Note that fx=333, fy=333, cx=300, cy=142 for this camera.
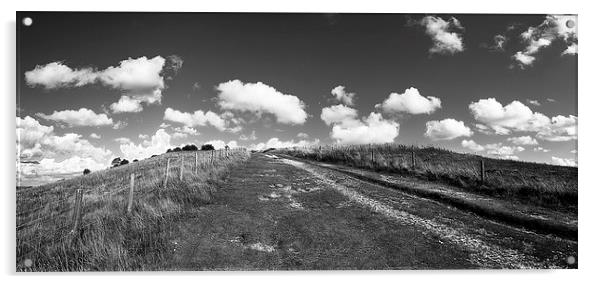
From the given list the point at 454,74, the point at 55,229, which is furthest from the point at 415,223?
the point at 55,229

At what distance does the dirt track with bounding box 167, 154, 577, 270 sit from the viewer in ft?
15.0

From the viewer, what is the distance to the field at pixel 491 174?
24.8ft

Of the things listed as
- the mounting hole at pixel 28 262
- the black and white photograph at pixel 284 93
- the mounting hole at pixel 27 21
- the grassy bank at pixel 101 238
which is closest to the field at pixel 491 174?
the black and white photograph at pixel 284 93

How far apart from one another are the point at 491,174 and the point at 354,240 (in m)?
8.70

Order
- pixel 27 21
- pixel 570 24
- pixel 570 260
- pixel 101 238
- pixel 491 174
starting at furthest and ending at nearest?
pixel 491 174
pixel 570 24
pixel 27 21
pixel 101 238
pixel 570 260

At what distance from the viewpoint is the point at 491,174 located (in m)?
11.6

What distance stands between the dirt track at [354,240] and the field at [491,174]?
2524mm

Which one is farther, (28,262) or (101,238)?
(28,262)

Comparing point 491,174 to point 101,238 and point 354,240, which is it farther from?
point 101,238

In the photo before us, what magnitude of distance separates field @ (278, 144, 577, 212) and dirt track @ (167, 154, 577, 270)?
8.28 feet

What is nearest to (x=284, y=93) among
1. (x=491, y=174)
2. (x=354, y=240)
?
(x=354, y=240)

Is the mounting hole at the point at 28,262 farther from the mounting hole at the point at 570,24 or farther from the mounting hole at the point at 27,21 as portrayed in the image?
the mounting hole at the point at 570,24

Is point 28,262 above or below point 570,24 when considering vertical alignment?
below
